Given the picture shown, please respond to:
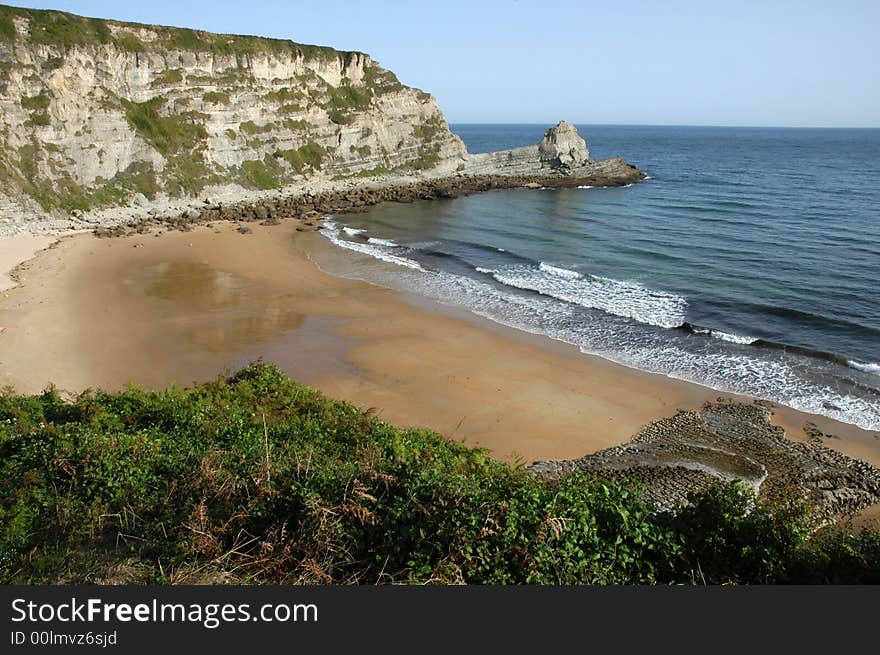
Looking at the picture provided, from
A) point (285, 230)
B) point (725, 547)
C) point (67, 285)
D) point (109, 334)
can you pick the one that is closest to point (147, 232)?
point (285, 230)

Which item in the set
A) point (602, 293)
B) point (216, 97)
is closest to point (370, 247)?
point (602, 293)

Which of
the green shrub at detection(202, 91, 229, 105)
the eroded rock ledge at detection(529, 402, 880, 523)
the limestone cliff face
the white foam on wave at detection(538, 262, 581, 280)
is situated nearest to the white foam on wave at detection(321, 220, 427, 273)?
the white foam on wave at detection(538, 262, 581, 280)

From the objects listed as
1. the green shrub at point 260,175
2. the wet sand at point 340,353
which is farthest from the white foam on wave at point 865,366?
→ the green shrub at point 260,175

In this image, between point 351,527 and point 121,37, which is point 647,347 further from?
point 121,37

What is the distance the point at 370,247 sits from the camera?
4269 centimetres

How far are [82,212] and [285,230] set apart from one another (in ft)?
47.1

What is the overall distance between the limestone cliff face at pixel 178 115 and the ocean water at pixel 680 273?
1388 centimetres

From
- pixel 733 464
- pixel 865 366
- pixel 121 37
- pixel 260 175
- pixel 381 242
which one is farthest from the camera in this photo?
pixel 260 175

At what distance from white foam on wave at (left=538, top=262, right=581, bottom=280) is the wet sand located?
893 cm

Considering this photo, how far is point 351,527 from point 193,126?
54817 mm

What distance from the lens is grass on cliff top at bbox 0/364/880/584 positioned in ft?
27.6

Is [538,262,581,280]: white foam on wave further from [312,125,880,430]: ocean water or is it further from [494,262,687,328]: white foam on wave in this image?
[312,125,880,430]: ocean water

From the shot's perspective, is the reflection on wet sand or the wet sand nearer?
the wet sand

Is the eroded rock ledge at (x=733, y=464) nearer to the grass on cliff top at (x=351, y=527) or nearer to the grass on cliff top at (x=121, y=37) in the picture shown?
the grass on cliff top at (x=351, y=527)
